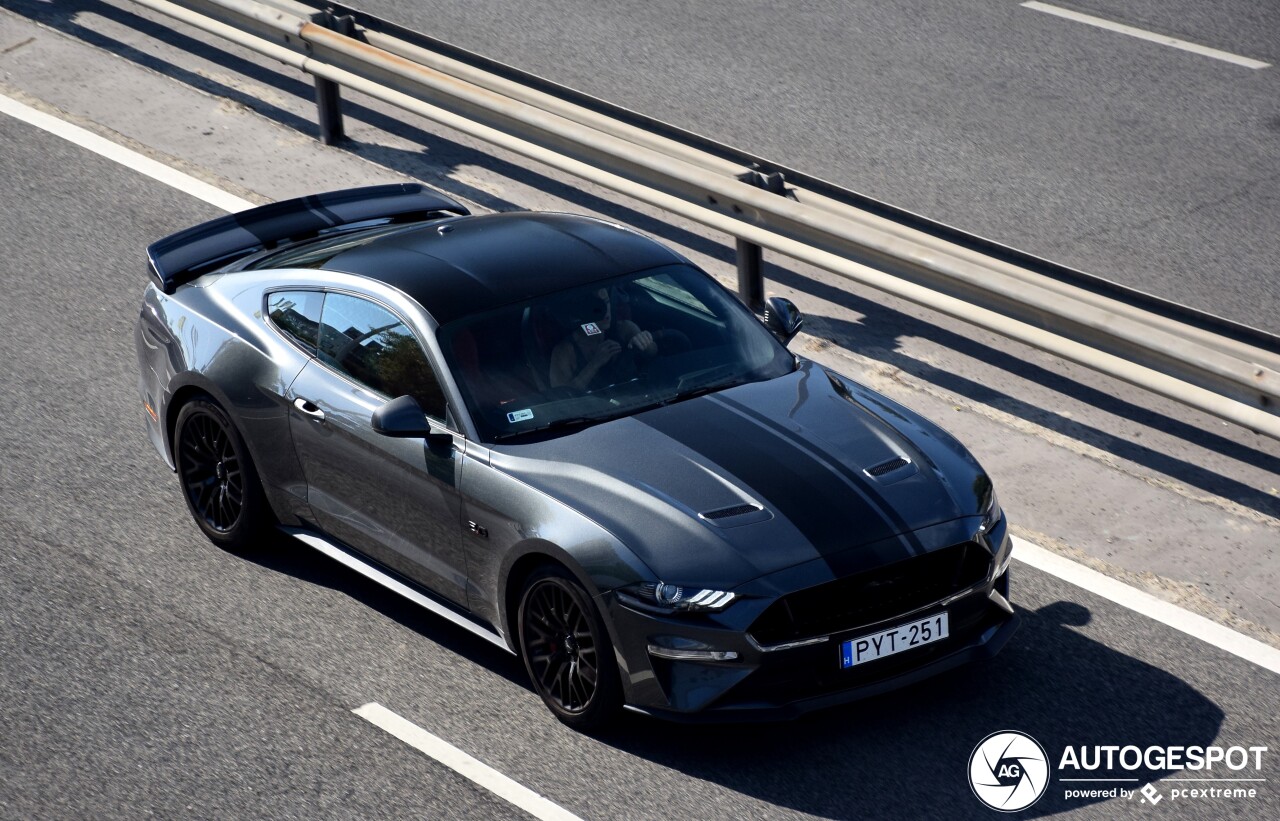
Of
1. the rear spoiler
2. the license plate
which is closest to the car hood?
the license plate

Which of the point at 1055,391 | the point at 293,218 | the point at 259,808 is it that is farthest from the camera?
the point at 1055,391

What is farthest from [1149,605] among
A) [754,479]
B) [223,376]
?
[223,376]

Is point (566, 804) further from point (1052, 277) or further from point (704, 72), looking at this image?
point (704, 72)

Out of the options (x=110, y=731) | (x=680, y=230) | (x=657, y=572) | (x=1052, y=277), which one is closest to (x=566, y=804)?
(x=657, y=572)

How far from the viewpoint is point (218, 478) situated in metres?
7.63

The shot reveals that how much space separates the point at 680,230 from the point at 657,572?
5.68 m

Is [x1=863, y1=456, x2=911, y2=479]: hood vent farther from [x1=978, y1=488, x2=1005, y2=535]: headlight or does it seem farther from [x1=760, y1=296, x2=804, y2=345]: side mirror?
[x1=760, y1=296, x2=804, y2=345]: side mirror

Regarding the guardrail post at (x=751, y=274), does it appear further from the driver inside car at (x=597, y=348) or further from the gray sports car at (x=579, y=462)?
the driver inside car at (x=597, y=348)

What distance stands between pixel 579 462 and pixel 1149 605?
2594 millimetres

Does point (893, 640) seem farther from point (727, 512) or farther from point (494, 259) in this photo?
point (494, 259)

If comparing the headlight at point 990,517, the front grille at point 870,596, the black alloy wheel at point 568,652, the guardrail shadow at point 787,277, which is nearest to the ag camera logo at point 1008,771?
the front grille at point 870,596

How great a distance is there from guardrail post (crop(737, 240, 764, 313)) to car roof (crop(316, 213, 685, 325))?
2028 mm

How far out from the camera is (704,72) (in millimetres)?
13328

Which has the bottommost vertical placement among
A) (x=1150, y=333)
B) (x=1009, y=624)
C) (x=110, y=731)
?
(x=110, y=731)
